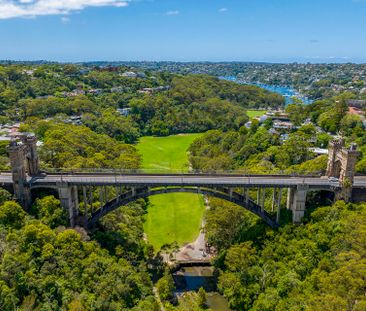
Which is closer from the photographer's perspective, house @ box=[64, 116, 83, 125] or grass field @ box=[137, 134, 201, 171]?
grass field @ box=[137, 134, 201, 171]

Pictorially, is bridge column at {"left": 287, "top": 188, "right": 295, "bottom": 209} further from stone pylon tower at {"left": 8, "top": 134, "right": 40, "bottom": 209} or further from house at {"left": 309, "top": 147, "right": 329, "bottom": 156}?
stone pylon tower at {"left": 8, "top": 134, "right": 40, "bottom": 209}

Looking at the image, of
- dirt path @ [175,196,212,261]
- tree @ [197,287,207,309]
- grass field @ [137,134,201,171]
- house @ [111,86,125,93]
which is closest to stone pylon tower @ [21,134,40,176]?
dirt path @ [175,196,212,261]

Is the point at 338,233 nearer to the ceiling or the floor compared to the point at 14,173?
nearer to the floor

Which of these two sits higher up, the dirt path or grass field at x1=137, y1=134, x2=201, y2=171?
grass field at x1=137, y1=134, x2=201, y2=171

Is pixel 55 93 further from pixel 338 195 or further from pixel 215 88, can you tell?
pixel 338 195

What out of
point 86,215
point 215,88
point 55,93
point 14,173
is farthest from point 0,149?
point 215,88
